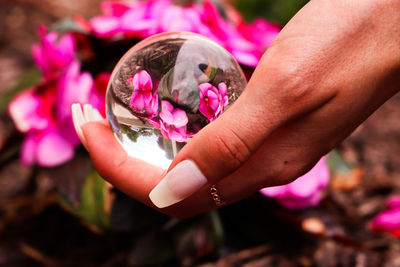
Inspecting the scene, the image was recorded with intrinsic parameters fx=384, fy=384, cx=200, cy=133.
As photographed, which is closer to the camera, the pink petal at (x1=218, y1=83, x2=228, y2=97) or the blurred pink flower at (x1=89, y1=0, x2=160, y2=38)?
the pink petal at (x1=218, y1=83, x2=228, y2=97)

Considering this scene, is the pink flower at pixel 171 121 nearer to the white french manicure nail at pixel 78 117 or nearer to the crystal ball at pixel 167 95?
the crystal ball at pixel 167 95

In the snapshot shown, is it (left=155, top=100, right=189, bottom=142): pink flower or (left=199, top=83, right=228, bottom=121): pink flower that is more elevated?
(left=199, top=83, right=228, bottom=121): pink flower

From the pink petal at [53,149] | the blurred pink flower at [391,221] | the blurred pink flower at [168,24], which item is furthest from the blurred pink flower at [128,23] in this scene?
the blurred pink flower at [391,221]

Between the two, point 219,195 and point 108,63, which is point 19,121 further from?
point 219,195

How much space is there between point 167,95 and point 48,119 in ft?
1.63

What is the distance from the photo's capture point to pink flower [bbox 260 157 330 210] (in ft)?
2.83

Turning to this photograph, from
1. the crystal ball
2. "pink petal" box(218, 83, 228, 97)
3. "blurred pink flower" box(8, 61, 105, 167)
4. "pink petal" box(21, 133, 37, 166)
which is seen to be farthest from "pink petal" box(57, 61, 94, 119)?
"pink petal" box(218, 83, 228, 97)

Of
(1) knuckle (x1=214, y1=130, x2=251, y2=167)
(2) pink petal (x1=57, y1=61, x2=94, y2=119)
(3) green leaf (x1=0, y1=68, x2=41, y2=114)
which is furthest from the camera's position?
(3) green leaf (x1=0, y1=68, x2=41, y2=114)

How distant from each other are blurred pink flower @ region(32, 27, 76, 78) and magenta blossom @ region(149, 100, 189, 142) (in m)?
0.51

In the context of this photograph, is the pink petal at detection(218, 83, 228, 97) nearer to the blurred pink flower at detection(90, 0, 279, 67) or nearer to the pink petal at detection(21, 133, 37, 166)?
the blurred pink flower at detection(90, 0, 279, 67)

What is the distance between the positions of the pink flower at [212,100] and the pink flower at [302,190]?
37cm

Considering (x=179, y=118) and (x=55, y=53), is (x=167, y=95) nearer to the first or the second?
(x=179, y=118)

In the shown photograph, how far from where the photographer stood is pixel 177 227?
907 mm

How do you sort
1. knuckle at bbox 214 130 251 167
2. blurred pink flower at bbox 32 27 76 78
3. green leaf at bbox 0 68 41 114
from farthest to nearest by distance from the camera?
1. green leaf at bbox 0 68 41 114
2. blurred pink flower at bbox 32 27 76 78
3. knuckle at bbox 214 130 251 167
